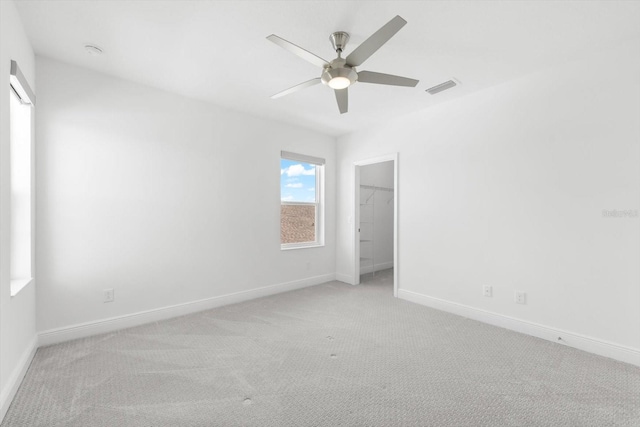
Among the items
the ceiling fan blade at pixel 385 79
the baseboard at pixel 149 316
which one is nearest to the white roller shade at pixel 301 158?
the baseboard at pixel 149 316

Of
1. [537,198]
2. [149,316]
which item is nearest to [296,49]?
[537,198]

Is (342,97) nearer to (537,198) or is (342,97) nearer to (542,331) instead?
(537,198)

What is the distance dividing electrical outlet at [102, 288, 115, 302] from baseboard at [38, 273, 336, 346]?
19 centimetres

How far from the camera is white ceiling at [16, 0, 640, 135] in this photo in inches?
76.2

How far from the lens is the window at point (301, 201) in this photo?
451 cm

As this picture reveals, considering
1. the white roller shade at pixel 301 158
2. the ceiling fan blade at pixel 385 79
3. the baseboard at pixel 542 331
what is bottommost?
the baseboard at pixel 542 331

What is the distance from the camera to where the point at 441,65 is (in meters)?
2.66

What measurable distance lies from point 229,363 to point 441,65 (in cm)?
314

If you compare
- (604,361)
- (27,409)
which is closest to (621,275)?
(604,361)

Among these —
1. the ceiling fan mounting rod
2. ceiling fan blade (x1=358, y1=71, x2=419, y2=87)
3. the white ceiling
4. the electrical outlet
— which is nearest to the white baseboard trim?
the white ceiling

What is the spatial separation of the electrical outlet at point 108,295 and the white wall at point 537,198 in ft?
11.2

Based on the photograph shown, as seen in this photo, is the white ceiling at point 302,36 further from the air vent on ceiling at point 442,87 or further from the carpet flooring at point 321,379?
the carpet flooring at point 321,379

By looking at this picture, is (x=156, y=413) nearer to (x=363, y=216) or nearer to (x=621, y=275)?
(x=621, y=275)

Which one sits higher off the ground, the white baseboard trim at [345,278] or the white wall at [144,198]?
the white wall at [144,198]
